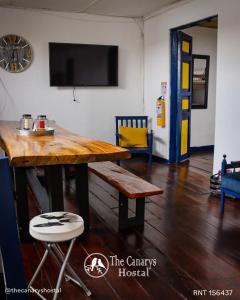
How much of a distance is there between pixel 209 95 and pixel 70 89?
293 centimetres

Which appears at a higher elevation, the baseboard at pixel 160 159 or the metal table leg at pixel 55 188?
the metal table leg at pixel 55 188

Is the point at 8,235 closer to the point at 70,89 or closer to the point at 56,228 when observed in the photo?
the point at 56,228

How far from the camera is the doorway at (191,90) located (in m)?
5.41

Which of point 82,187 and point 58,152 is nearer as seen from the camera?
point 58,152

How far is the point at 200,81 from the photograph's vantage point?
21.9 ft

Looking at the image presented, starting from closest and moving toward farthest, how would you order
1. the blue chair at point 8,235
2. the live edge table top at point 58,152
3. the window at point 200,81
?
the blue chair at point 8,235 → the live edge table top at point 58,152 → the window at point 200,81

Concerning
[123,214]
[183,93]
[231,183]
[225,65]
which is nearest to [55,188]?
[123,214]

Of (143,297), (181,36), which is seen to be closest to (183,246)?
(143,297)

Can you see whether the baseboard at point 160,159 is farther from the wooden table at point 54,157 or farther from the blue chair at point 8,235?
the blue chair at point 8,235

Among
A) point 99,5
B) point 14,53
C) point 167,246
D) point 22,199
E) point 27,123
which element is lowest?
point 167,246

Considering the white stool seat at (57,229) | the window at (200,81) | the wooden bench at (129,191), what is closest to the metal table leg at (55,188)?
the wooden bench at (129,191)

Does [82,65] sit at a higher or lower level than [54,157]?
higher

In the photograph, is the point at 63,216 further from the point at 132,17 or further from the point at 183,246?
the point at 132,17

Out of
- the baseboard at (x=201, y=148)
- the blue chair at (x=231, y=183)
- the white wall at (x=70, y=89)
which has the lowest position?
the baseboard at (x=201, y=148)
